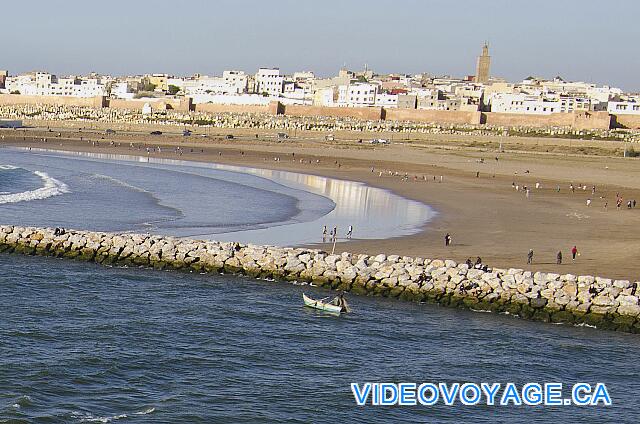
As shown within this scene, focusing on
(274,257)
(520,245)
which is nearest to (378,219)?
(520,245)

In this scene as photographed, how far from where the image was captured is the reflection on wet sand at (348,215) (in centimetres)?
2733

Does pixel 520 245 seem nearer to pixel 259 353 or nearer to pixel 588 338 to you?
pixel 588 338

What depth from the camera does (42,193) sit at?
37.0m

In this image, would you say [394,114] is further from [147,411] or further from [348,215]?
[147,411]

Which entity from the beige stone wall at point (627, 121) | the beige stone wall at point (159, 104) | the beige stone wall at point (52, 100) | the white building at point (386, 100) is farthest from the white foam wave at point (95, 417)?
the beige stone wall at point (52, 100)

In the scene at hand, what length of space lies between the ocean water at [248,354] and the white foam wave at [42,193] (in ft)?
46.9

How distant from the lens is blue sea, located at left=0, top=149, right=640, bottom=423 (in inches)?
512

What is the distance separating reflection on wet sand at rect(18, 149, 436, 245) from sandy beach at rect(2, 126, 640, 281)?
760 mm

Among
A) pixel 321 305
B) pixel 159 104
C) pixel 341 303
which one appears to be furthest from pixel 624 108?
pixel 321 305

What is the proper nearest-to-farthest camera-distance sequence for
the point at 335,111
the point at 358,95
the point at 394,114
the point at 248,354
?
the point at 248,354
the point at 394,114
the point at 335,111
the point at 358,95

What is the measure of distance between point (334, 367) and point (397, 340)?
2080 millimetres

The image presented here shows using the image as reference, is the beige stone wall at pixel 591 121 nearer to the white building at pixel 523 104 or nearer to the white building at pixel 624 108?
the white building at pixel 624 108

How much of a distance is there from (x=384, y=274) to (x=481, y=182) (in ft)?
87.5

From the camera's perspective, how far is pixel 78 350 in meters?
15.0
